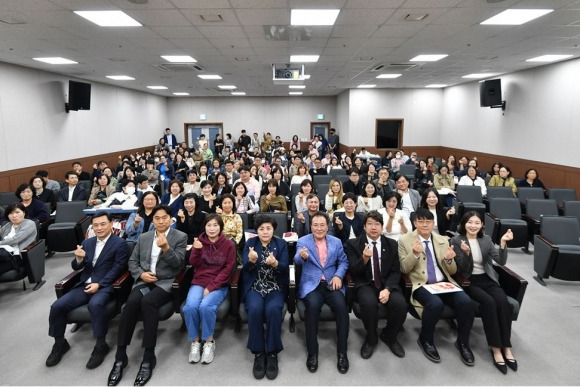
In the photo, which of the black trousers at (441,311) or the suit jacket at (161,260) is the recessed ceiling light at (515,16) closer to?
the black trousers at (441,311)

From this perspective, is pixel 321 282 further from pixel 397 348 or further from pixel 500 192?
pixel 500 192

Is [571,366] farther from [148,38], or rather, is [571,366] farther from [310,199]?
[148,38]

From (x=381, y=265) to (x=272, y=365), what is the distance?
136 centimetres

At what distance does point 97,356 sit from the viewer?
302 centimetres

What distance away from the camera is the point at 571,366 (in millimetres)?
2967

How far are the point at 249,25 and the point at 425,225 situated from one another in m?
3.90

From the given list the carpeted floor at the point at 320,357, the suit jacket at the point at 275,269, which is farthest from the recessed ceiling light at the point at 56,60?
the suit jacket at the point at 275,269

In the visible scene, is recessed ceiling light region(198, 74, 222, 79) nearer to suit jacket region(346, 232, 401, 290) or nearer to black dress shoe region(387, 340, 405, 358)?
suit jacket region(346, 232, 401, 290)

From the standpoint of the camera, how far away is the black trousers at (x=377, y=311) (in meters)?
3.10

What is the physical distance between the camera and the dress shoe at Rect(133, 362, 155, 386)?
2775 mm

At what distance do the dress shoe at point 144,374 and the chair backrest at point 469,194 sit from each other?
20.0 feet

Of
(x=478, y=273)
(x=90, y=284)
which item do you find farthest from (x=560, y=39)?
(x=90, y=284)

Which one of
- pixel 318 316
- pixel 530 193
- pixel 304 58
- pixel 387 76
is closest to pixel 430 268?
pixel 318 316

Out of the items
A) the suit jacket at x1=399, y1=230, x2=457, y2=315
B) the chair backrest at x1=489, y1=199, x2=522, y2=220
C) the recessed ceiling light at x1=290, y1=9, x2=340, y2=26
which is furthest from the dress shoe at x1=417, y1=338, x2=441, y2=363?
the recessed ceiling light at x1=290, y1=9, x2=340, y2=26
